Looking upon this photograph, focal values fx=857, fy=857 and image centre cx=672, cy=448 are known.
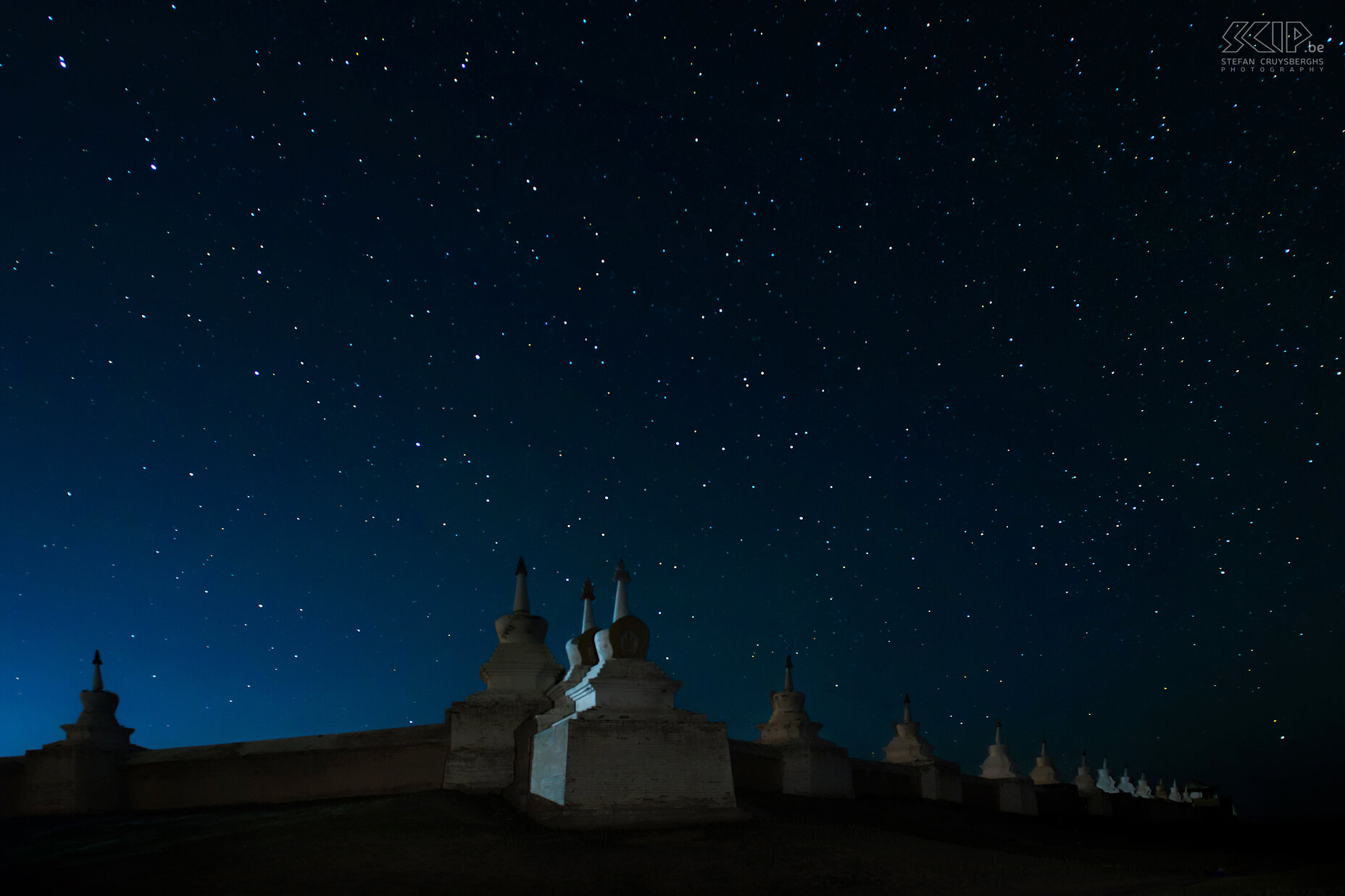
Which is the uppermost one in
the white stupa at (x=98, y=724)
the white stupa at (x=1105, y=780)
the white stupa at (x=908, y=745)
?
the white stupa at (x=98, y=724)

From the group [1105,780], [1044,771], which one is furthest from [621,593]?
[1105,780]

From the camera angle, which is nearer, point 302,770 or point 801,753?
point 302,770

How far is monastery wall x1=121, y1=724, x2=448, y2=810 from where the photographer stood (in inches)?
667

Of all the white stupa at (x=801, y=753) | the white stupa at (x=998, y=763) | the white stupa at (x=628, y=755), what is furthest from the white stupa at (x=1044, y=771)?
the white stupa at (x=628, y=755)

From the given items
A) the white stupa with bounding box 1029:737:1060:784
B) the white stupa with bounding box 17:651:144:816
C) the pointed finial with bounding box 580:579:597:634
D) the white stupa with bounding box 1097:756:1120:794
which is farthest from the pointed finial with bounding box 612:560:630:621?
the white stupa with bounding box 1097:756:1120:794

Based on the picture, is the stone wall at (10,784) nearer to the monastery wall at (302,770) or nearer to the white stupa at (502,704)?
the monastery wall at (302,770)

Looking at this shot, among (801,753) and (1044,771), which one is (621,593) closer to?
(801,753)

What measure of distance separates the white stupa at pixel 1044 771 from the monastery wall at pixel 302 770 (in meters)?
29.6

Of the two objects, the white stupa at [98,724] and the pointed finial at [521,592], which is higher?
the pointed finial at [521,592]

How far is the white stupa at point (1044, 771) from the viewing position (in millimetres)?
37156

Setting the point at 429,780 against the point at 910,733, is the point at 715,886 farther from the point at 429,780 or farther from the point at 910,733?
the point at 910,733

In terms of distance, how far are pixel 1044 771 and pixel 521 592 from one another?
92.6ft

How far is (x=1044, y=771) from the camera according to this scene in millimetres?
37562

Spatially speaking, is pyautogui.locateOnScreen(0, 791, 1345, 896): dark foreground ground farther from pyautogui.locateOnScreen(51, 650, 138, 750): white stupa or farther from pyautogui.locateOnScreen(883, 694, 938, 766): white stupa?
pyautogui.locateOnScreen(883, 694, 938, 766): white stupa
